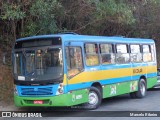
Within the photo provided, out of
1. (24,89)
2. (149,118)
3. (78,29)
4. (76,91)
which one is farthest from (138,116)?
(78,29)

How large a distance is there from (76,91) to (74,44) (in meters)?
1.58

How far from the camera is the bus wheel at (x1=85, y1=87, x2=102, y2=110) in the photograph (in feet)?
42.8

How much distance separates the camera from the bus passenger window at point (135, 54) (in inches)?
646

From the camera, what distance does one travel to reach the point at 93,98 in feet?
43.5

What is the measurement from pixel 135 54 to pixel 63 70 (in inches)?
228

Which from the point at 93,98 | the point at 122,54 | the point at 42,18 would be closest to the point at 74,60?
the point at 93,98

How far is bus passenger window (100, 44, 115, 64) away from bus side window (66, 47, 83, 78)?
1.57m

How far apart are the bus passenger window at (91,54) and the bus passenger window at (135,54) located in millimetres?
3204

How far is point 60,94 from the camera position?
38.3 ft

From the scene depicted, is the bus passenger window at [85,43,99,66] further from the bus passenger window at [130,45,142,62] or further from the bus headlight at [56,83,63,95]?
the bus passenger window at [130,45,142,62]

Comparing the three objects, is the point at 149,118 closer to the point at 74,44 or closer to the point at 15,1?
the point at 74,44

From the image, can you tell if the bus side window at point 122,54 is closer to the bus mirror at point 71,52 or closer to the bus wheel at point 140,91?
the bus wheel at point 140,91

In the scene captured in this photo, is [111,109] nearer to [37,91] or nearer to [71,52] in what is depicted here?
[71,52]

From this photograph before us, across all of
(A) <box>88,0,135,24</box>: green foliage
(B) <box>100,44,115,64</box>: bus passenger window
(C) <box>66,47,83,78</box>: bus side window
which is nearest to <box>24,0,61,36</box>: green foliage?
(A) <box>88,0,135,24</box>: green foliage
